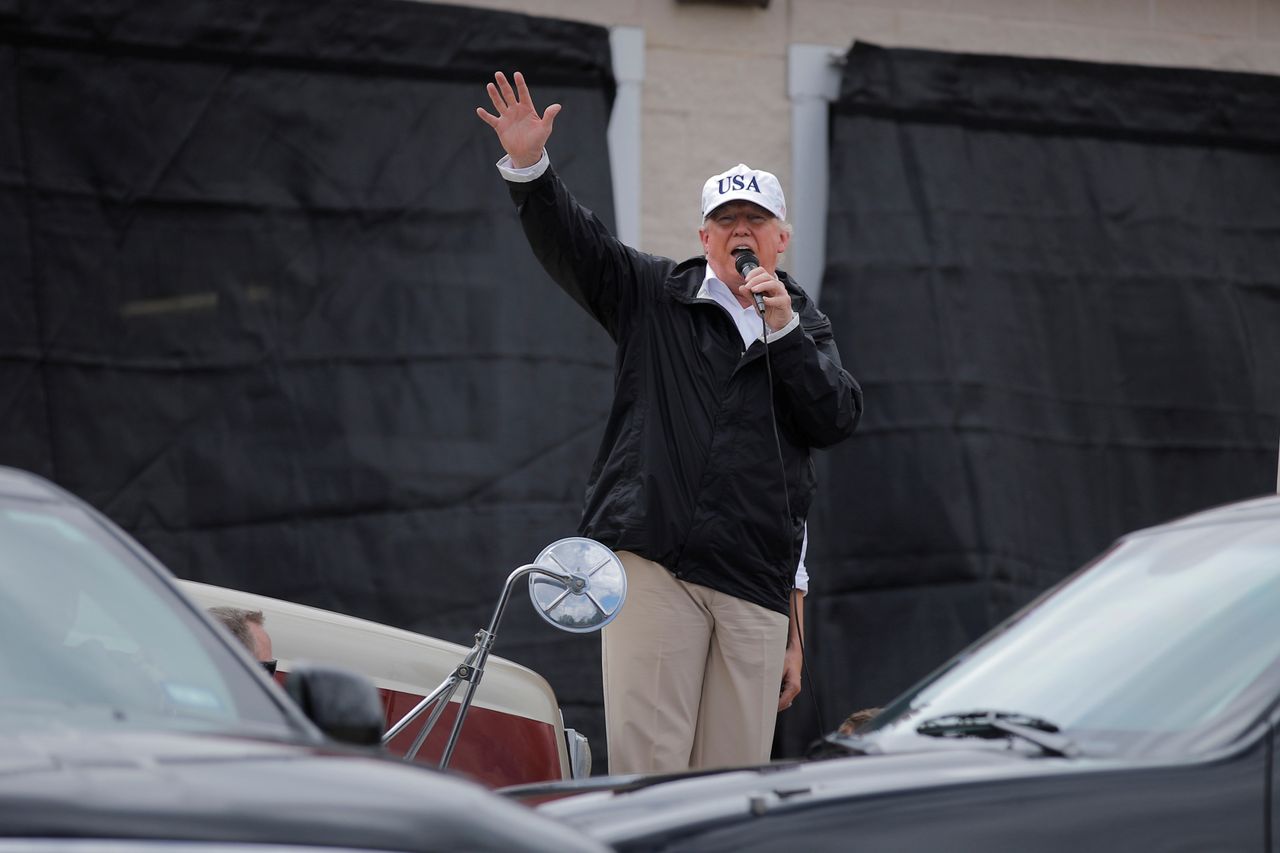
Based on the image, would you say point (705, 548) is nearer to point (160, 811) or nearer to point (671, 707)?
point (671, 707)

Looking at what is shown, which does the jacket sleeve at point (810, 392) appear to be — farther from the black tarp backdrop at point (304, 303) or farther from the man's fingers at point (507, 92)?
the black tarp backdrop at point (304, 303)

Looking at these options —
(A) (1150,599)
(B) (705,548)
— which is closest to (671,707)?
(B) (705,548)

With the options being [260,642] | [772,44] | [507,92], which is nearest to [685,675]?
[260,642]

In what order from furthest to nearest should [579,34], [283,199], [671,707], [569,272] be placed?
[579,34]
[283,199]
[569,272]
[671,707]

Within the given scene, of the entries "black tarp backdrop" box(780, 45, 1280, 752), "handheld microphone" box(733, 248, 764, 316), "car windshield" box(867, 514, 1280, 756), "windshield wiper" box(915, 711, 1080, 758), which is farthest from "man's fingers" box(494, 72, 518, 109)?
"black tarp backdrop" box(780, 45, 1280, 752)

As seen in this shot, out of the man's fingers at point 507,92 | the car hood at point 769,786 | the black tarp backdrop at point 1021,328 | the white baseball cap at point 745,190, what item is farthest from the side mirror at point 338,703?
the black tarp backdrop at point 1021,328

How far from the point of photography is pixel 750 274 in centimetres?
503

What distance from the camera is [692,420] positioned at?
5117 mm

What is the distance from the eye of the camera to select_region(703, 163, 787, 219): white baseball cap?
5.32m

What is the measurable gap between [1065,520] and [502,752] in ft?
12.8

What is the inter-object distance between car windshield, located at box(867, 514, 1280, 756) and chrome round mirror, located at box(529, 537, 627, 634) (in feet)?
2.77

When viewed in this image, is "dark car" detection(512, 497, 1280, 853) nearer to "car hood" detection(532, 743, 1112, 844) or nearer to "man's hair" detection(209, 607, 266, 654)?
"car hood" detection(532, 743, 1112, 844)

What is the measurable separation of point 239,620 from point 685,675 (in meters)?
1.19

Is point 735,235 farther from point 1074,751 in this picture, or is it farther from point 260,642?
point 1074,751
